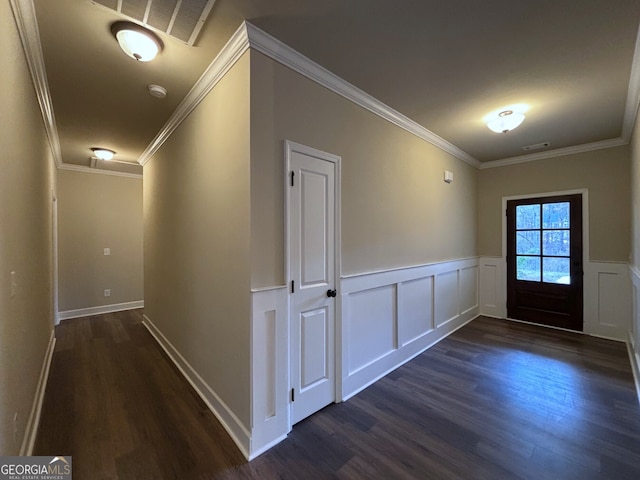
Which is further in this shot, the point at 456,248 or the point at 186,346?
the point at 456,248

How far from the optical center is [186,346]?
2.79m

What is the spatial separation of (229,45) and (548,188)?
15.7 ft

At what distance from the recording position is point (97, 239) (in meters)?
5.07

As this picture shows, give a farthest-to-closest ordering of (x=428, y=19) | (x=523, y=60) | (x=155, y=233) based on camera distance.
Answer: (x=155, y=233) < (x=523, y=60) < (x=428, y=19)

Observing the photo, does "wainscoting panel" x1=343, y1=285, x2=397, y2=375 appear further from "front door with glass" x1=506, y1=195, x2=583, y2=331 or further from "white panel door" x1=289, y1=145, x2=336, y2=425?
"front door with glass" x1=506, y1=195, x2=583, y2=331

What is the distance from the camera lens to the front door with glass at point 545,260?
4000mm

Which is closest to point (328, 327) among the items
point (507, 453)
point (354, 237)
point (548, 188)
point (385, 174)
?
point (354, 237)

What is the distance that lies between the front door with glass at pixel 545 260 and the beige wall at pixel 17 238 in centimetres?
566

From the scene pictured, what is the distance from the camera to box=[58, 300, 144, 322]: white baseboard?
15.5 ft

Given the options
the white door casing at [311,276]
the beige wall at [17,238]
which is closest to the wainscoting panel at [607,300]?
the white door casing at [311,276]

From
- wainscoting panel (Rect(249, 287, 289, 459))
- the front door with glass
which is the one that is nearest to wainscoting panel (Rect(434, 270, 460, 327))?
the front door with glass

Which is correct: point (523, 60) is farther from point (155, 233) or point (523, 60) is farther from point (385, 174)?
point (155, 233)
